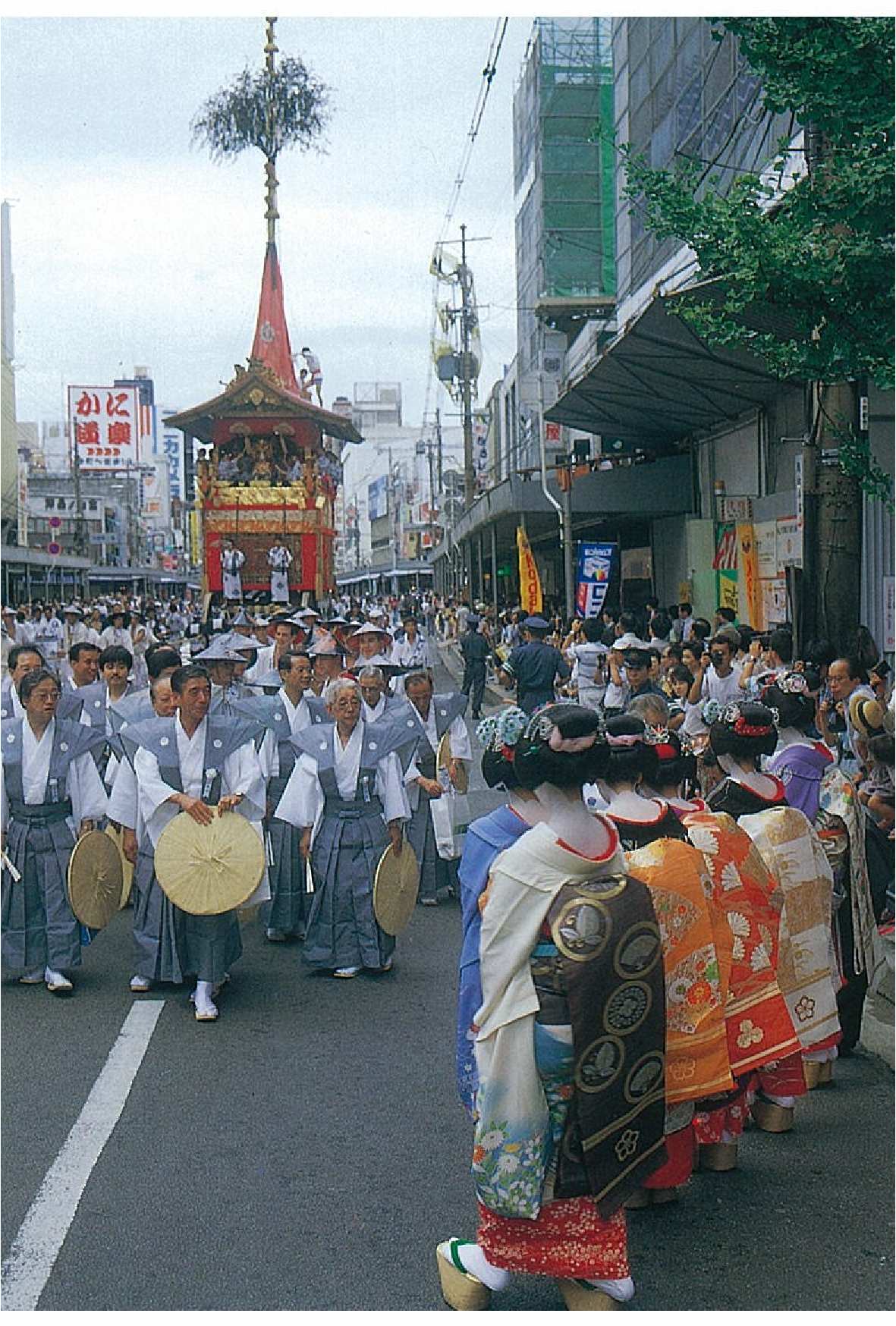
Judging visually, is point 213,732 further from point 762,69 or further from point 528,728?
point 762,69

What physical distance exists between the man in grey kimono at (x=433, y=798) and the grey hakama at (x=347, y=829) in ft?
4.53

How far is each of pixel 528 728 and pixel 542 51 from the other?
1182 inches

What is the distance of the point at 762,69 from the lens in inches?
218

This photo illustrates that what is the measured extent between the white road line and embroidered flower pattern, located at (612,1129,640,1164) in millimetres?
1624

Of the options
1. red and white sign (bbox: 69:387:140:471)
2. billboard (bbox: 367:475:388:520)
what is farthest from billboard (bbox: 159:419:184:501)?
red and white sign (bbox: 69:387:140:471)

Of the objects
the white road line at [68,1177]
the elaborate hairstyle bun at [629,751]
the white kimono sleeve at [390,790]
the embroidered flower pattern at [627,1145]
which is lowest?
the white road line at [68,1177]

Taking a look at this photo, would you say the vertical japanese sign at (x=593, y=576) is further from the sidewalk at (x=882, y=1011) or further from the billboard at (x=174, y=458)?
the billboard at (x=174, y=458)

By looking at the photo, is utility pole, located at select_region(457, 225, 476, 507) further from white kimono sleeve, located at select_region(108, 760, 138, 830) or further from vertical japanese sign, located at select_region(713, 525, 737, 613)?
white kimono sleeve, located at select_region(108, 760, 138, 830)

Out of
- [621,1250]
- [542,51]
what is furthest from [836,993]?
[542,51]

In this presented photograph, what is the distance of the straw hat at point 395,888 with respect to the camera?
6479mm

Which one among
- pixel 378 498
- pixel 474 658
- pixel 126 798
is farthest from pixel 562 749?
pixel 378 498

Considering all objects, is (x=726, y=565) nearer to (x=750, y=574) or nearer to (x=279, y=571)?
(x=750, y=574)

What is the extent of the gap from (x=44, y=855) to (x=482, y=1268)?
12.0ft

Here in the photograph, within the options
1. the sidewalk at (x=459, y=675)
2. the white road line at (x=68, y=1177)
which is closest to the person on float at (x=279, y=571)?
the sidewalk at (x=459, y=675)
